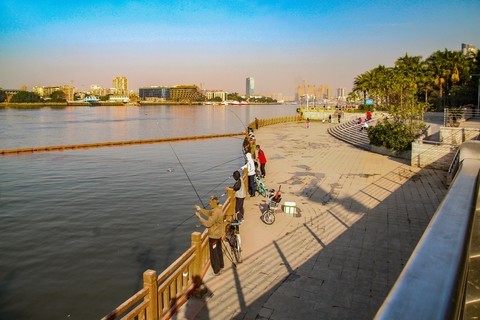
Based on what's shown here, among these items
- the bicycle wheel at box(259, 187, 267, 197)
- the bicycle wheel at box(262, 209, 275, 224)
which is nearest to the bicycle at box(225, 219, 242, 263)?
the bicycle wheel at box(262, 209, 275, 224)

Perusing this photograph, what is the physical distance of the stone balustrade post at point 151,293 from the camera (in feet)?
18.5

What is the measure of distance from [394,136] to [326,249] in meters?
17.0

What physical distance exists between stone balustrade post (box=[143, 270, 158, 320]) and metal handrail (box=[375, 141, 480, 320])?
4.28 m

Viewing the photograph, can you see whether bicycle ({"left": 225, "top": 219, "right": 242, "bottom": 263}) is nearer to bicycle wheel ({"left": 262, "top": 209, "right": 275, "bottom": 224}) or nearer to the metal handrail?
bicycle wheel ({"left": 262, "top": 209, "right": 275, "bottom": 224})

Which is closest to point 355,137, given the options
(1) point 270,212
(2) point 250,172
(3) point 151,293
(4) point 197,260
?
(2) point 250,172

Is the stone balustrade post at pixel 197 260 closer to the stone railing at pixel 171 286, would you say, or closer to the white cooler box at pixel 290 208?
the stone railing at pixel 171 286

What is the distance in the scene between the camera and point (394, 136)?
23719mm

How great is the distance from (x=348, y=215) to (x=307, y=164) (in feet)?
33.8

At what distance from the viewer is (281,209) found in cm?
1271

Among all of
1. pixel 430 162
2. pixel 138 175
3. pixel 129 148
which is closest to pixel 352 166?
pixel 430 162

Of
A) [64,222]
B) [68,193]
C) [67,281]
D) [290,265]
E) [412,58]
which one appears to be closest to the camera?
[290,265]

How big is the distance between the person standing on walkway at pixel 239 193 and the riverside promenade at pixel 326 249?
1.58 feet

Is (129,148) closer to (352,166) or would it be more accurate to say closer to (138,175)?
(138,175)

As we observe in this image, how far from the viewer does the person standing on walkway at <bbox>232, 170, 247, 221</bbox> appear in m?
10.6
